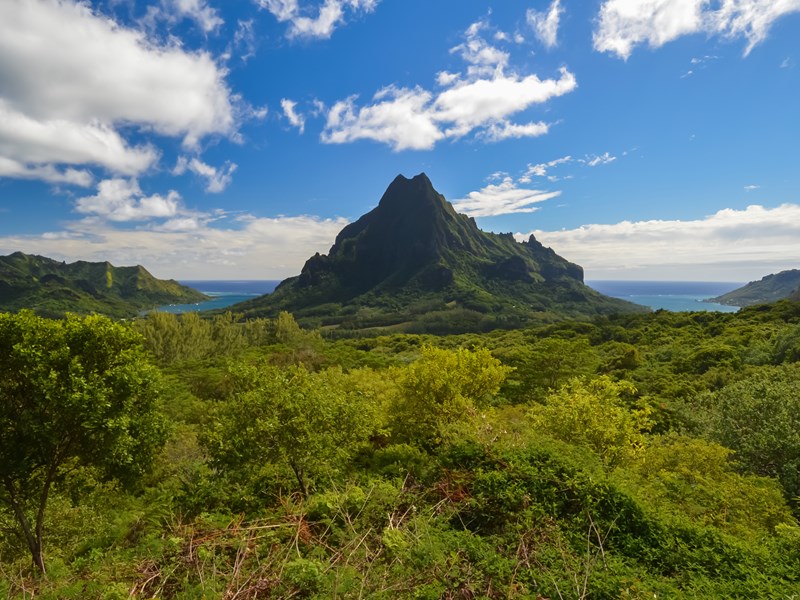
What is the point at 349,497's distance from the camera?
10672 mm

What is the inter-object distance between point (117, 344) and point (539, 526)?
12488 mm

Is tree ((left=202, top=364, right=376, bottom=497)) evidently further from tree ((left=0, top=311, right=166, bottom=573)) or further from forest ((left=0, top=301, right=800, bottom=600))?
tree ((left=0, top=311, right=166, bottom=573))

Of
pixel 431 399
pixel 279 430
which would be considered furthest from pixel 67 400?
pixel 431 399

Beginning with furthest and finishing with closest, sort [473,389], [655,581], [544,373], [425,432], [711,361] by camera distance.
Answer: [711,361], [544,373], [473,389], [425,432], [655,581]

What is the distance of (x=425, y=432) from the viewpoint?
19.4 m

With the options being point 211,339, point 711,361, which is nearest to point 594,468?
point 711,361

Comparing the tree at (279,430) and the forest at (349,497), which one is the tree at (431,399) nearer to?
the forest at (349,497)

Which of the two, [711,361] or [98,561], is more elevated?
[98,561]

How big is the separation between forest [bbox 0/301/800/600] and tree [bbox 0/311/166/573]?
0.06 metres

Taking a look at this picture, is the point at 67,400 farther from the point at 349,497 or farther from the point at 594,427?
the point at 594,427

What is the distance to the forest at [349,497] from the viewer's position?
25.6 feet

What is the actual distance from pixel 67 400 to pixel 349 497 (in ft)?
25.0

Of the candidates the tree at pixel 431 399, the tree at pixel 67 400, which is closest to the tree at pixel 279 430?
the tree at pixel 67 400

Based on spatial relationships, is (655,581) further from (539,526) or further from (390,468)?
(390,468)
